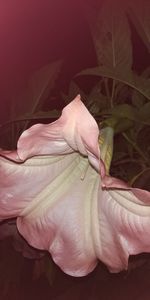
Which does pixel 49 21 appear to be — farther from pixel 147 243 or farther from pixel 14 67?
pixel 147 243

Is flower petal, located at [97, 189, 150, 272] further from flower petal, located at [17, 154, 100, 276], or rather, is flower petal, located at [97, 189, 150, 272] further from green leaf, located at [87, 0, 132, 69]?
green leaf, located at [87, 0, 132, 69]

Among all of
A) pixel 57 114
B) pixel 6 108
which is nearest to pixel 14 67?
pixel 6 108

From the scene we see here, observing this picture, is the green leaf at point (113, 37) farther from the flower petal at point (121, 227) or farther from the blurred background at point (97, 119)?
the flower petal at point (121, 227)

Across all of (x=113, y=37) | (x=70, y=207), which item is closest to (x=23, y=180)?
(x=70, y=207)

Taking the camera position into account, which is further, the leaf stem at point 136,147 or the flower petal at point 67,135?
the leaf stem at point 136,147

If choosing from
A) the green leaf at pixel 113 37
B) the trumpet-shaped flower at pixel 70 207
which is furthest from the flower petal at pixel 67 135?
the green leaf at pixel 113 37

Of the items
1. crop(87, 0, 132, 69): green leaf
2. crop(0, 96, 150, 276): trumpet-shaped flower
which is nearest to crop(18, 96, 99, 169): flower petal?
crop(0, 96, 150, 276): trumpet-shaped flower
